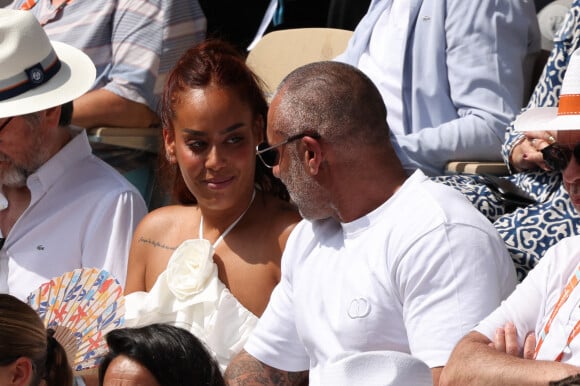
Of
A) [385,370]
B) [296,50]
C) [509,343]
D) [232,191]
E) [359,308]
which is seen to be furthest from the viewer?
[296,50]

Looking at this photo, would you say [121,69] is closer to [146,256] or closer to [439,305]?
[146,256]

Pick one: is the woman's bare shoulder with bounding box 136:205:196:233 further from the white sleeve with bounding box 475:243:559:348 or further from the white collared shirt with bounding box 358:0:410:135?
the white sleeve with bounding box 475:243:559:348

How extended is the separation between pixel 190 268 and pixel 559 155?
1391mm

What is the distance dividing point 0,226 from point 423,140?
1.75 meters

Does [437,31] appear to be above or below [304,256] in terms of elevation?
above

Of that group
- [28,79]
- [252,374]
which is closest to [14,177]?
[28,79]

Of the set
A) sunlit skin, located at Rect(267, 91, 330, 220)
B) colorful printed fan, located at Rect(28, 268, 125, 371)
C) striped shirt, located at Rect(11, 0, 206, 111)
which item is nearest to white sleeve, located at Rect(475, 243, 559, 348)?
sunlit skin, located at Rect(267, 91, 330, 220)

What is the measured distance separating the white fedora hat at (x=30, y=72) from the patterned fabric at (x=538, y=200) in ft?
5.11

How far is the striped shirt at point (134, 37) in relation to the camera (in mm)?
5066

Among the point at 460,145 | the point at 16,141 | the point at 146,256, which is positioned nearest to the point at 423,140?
the point at 460,145

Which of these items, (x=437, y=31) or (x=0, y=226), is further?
(x=0, y=226)

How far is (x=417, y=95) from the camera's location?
428cm

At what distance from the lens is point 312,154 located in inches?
132

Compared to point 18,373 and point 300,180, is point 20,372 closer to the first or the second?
point 18,373
